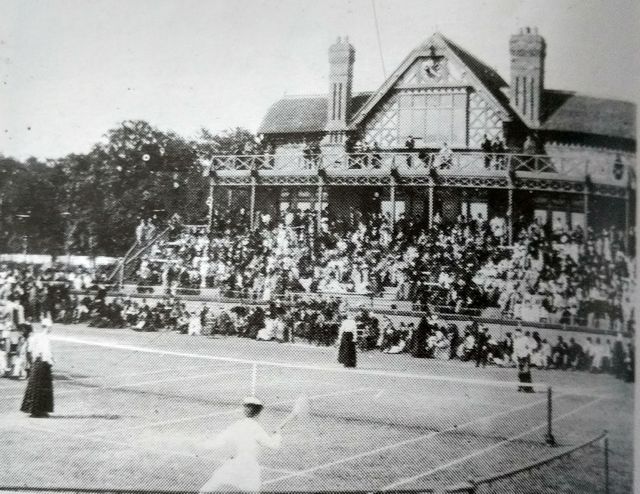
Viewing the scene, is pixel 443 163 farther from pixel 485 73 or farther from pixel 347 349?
pixel 347 349

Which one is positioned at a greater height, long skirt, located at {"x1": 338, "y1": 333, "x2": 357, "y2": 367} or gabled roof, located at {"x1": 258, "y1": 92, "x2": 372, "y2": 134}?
gabled roof, located at {"x1": 258, "y1": 92, "x2": 372, "y2": 134}

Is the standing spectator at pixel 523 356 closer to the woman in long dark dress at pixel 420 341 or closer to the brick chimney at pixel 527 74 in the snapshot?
the woman in long dark dress at pixel 420 341

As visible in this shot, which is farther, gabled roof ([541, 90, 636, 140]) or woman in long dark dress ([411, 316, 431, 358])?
woman in long dark dress ([411, 316, 431, 358])

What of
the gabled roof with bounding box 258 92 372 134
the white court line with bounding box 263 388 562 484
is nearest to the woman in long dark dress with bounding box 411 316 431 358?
the white court line with bounding box 263 388 562 484

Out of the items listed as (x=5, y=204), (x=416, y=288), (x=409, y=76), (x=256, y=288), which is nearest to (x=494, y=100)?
(x=409, y=76)

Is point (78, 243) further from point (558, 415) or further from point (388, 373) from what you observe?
point (558, 415)

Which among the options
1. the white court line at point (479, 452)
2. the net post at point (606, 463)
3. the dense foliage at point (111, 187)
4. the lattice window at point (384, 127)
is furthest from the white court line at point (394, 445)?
the dense foliage at point (111, 187)

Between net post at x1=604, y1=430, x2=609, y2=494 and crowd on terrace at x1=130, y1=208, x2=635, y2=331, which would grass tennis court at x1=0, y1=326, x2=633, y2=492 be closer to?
net post at x1=604, y1=430, x2=609, y2=494

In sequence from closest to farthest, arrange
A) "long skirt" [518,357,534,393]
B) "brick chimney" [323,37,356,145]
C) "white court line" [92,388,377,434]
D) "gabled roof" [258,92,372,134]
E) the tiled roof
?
the tiled roof, "long skirt" [518,357,534,393], "brick chimney" [323,37,356,145], "white court line" [92,388,377,434], "gabled roof" [258,92,372,134]
